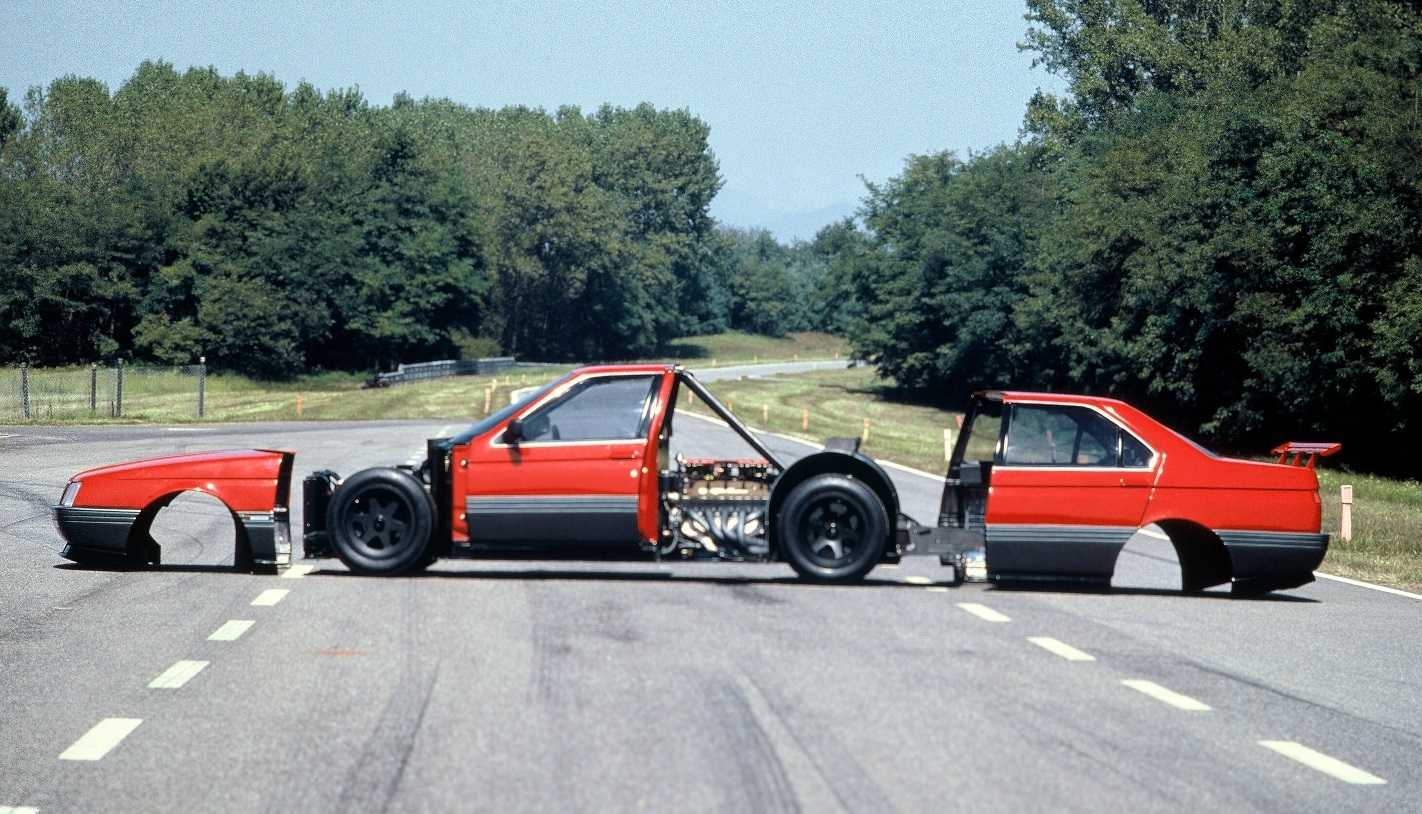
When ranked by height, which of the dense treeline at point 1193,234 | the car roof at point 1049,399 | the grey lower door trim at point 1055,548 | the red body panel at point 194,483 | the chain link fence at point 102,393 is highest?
the dense treeline at point 1193,234

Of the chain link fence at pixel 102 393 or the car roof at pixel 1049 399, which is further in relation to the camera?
the chain link fence at pixel 102 393

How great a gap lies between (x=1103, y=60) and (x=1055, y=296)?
22209mm

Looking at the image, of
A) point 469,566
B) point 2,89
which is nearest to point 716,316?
point 2,89

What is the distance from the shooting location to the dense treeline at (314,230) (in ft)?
261

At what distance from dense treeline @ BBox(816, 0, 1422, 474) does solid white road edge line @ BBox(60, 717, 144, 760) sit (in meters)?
33.7

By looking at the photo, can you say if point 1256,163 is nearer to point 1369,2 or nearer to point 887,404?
point 1369,2

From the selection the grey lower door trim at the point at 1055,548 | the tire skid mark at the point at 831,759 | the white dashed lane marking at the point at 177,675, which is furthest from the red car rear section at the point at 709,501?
the tire skid mark at the point at 831,759

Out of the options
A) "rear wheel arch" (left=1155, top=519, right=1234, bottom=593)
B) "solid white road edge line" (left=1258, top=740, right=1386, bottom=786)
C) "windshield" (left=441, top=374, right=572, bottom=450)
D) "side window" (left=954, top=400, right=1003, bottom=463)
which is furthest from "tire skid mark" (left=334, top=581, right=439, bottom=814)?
"rear wheel arch" (left=1155, top=519, right=1234, bottom=593)

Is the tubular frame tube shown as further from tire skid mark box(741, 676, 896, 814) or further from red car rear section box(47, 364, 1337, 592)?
tire skid mark box(741, 676, 896, 814)

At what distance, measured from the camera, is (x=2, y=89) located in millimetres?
101688

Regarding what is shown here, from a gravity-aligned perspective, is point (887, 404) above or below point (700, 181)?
below

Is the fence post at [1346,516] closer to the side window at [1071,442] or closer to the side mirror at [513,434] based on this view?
the side window at [1071,442]

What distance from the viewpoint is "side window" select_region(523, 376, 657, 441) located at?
39.8 ft

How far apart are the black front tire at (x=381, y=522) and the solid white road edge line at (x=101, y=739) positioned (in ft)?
15.7
